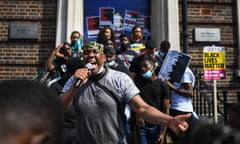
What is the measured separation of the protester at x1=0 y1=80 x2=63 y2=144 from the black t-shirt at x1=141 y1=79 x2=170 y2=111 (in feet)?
12.5

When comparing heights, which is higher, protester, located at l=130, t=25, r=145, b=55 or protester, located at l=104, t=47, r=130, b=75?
protester, located at l=130, t=25, r=145, b=55

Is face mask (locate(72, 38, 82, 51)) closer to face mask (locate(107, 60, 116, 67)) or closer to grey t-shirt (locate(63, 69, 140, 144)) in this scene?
face mask (locate(107, 60, 116, 67))

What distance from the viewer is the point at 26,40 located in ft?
25.3

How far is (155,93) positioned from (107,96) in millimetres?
1918

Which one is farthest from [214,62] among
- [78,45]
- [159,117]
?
[159,117]

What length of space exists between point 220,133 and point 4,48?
7.36 meters

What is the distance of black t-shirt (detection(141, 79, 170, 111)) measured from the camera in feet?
15.7

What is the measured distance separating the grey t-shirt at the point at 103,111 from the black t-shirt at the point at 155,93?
1.79 meters

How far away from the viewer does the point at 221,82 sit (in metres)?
8.19

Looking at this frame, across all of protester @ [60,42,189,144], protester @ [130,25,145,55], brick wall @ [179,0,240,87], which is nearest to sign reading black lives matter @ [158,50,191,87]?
protester @ [130,25,145,55]

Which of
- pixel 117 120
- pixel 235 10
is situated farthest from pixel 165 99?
pixel 235 10

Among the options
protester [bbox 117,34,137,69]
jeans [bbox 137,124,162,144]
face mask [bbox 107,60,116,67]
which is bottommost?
jeans [bbox 137,124,162,144]

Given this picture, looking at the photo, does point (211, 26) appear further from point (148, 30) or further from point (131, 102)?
Result: point (131, 102)

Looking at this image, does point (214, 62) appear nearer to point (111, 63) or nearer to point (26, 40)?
point (111, 63)
